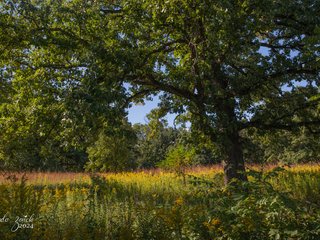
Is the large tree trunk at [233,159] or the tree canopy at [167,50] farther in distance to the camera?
the large tree trunk at [233,159]

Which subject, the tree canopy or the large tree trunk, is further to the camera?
the large tree trunk

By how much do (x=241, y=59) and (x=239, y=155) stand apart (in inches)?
129

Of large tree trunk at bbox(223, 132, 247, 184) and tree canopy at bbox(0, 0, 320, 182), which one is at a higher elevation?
tree canopy at bbox(0, 0, 320, 182)

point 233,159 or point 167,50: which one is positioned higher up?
point 167,50

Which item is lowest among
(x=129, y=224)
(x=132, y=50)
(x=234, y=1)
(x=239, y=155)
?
(x=129, y=224)

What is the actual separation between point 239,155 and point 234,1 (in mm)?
4572

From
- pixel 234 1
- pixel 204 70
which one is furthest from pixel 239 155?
pixel 234 1

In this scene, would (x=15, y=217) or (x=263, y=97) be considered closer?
(x=15, y=217)

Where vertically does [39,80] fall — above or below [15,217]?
above

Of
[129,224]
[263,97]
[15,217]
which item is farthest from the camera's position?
[263,97]

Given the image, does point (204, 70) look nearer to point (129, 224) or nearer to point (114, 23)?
point (114, 23)

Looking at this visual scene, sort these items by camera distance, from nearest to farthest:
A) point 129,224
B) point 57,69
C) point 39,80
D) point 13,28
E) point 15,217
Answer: point 15,217 < point 129,224 < point 13,28 < point 39,80 < point 57,69

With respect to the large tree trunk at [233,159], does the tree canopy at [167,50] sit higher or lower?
higher

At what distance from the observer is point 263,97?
39.1 ft
